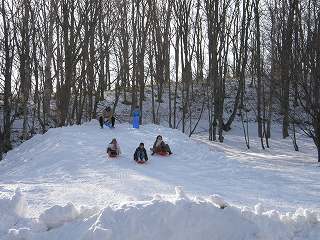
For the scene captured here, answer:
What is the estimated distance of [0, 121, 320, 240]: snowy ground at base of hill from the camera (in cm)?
736

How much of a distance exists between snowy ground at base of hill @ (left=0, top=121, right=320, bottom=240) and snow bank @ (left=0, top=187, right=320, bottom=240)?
0.02 metres

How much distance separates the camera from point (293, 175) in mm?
13867

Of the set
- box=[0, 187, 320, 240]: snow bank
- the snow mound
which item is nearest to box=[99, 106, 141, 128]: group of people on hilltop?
the snow mound

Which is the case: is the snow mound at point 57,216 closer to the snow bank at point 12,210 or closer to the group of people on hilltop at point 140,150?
the snow bank at point 12,210

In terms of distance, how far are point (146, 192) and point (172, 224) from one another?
3641 mm

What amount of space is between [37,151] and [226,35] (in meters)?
16.9

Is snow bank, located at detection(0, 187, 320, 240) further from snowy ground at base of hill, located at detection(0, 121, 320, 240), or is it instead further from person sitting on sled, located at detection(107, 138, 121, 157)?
person sitting on sled, located at detection(107, 138, 121, 157)

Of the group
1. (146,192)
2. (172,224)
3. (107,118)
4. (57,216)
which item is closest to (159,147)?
(146,192)

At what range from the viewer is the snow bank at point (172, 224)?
7.23 meters

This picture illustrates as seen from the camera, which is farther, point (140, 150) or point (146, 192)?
point (140, 150)

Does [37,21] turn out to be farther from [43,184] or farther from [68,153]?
[43,184]

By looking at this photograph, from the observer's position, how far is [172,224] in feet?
24.1

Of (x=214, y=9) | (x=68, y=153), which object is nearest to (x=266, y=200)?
Answer: (x=68, y=153)

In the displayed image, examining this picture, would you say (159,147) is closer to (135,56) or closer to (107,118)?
(107,118)
